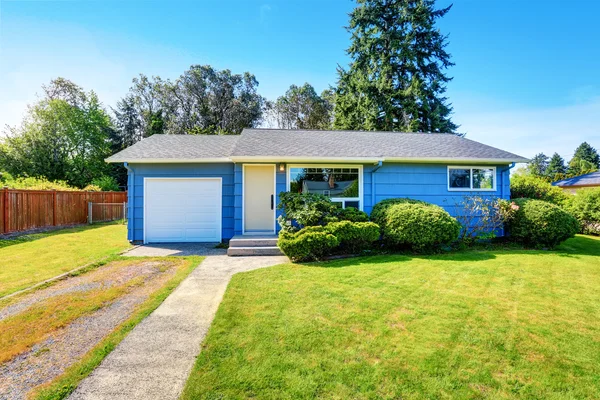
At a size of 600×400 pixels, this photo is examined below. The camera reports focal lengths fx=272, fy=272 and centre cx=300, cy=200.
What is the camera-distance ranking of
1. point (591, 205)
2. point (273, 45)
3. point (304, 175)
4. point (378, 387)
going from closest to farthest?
point (378, 387)
point (304, 175)
point (591, 205)
point (273, 45)

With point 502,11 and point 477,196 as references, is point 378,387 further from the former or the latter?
point 502,11

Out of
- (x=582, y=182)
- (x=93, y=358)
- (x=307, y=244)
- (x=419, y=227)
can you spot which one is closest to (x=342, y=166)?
(x=419, y=227)

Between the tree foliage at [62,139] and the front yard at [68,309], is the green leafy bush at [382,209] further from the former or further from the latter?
the tree foliage at [62,139]

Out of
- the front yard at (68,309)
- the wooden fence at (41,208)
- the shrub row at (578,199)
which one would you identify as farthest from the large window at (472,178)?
the wooden fence at (41,208)

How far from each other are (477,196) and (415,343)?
816cm

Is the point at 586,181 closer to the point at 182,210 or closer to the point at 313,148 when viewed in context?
the point at 313,148

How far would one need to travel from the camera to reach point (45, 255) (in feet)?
24.5

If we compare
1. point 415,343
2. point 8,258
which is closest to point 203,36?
point 8,258

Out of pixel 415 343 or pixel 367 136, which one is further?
pixel 367 136

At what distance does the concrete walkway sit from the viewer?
2.25 m

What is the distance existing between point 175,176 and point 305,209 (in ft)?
15.7

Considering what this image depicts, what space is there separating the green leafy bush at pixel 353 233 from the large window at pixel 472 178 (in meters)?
4.19

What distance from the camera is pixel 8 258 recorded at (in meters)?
7.17

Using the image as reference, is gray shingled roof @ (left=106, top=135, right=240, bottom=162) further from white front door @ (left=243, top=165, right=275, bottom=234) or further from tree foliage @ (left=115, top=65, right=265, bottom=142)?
tree foliage @ (left=115, top=65, right=265, bottom=142)
